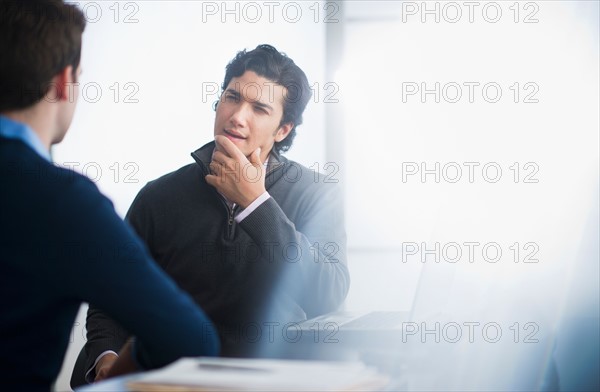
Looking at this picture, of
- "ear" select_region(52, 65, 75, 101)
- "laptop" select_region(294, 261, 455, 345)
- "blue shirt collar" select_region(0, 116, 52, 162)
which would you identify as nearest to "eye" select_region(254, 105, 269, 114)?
"laptop" select_region(294, 261, 455, 345)

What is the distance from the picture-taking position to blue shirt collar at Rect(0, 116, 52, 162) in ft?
2.97


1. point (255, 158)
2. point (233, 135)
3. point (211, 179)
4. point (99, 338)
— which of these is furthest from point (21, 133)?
point (233, 135)

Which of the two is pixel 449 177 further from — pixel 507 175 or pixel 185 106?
pixel 185 106

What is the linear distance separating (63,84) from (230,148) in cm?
108

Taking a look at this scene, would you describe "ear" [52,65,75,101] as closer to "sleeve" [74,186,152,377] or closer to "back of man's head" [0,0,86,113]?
"back of man's head" [0,0,86,113]

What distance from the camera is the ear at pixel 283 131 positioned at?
2.42 metres

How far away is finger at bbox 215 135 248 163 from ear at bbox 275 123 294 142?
13.0 inches

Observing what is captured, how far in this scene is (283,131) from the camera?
8.05 ft

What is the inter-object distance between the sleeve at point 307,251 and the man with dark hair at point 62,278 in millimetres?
970

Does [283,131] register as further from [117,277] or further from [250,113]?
[117,277]

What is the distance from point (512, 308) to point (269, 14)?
2834mm

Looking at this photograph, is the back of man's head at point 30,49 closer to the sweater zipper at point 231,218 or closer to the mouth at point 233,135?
the sweater zipper at point 231,218

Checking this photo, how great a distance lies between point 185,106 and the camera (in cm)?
356

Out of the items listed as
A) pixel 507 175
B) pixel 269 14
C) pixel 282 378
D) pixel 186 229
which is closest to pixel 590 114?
pixel 282 378
